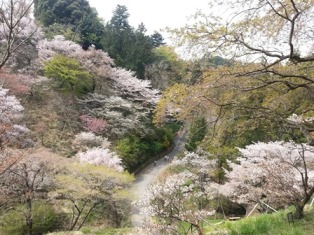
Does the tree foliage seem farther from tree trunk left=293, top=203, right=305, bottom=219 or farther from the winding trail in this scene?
tree trunk left=293, top=203, right=305, bottom=219

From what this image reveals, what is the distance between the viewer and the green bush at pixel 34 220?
32.8 ft

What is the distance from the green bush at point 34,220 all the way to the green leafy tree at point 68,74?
10.1 metres

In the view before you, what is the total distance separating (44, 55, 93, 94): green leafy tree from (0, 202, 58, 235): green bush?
10.1 m

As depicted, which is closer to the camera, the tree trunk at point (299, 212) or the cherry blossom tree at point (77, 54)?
the tree trunk at point (299, 212)

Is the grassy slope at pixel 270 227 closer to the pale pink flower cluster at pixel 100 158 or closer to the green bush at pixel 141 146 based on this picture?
the pale pink flower cluster at pixel 100 158

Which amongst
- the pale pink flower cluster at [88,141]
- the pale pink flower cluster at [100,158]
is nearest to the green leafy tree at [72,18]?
the pale pink flower cluster at [88,141]

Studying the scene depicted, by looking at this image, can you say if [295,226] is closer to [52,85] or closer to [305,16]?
[305,16]

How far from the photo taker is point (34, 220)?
34.4ft

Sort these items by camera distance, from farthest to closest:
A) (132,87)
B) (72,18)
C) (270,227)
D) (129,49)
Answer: (72,18)
(129,49)
(132,87)
(270,227)

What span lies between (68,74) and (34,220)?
11.0m

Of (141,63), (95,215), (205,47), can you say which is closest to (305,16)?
(205,47)

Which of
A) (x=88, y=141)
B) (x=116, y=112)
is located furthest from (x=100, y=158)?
(x=116, y=112)

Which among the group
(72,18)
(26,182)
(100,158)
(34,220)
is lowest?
(34,220)

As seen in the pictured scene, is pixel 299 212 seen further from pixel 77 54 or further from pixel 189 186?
pixel 77 54
